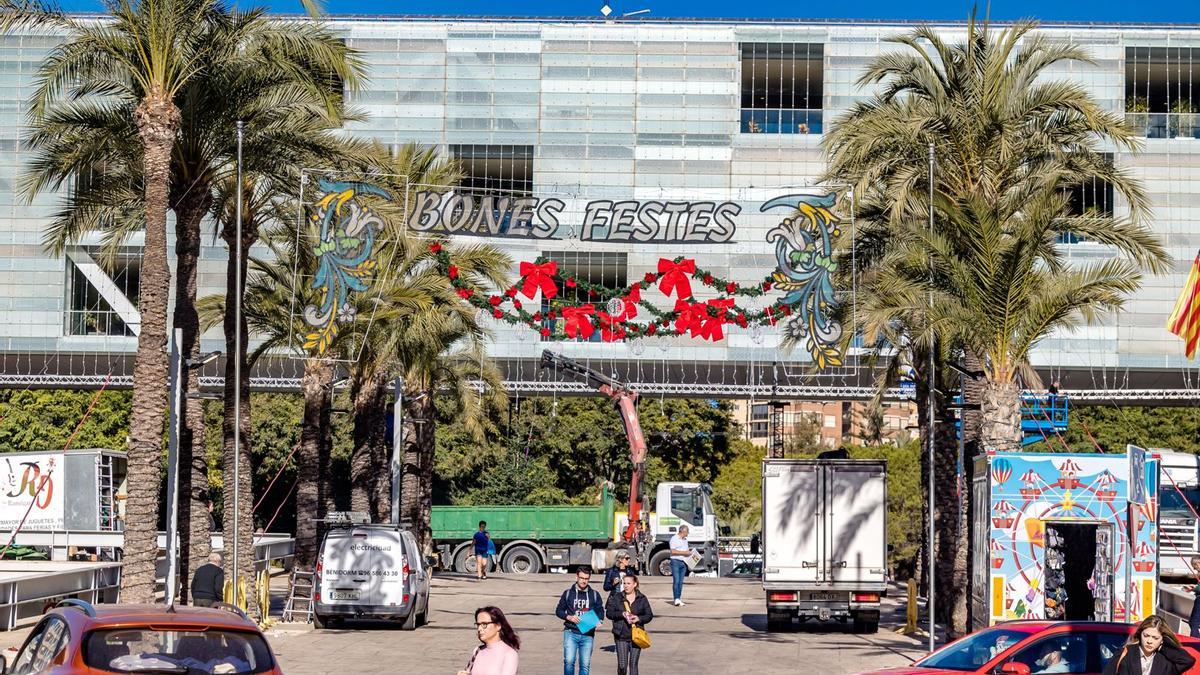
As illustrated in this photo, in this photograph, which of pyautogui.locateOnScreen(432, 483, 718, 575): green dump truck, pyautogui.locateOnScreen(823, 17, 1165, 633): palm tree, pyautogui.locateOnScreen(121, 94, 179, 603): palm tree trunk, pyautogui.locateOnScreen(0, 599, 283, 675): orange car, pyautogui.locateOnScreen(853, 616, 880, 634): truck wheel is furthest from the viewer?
pyautogui.locateOnScreen(432, 483, 718, 575): green dump truck

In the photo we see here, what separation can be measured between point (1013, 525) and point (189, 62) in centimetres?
1372

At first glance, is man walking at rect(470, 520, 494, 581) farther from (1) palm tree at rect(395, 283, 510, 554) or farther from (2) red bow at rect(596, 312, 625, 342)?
(2) red bow at rect(596, 312, 625, 342)

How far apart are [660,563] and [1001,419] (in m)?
22.9

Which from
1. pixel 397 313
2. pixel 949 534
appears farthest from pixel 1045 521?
pixel 397 313

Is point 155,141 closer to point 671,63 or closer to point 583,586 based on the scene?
point 583,586

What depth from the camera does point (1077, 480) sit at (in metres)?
20.4

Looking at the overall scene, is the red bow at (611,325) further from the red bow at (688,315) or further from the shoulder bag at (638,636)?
the shoulder bag at (638,636)

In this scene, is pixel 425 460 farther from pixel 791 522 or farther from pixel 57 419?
pixel 57 419

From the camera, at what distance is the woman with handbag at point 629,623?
1747 centimetres

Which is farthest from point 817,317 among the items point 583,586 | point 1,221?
point 1,221

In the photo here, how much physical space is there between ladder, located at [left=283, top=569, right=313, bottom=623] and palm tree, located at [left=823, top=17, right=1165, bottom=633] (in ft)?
36.7

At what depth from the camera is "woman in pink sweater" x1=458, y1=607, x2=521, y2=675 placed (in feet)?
32.6

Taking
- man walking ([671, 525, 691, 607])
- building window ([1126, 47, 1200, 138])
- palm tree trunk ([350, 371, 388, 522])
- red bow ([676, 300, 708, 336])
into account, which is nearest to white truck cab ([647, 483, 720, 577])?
palm tree trunk ([350, 371, 388, 522])

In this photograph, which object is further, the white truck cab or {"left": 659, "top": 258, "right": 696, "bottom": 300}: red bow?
the white truck cab
